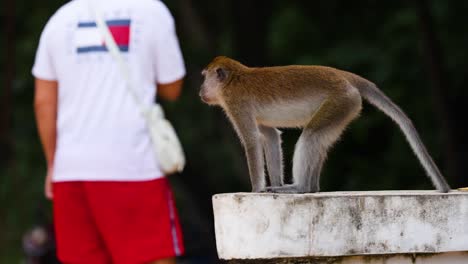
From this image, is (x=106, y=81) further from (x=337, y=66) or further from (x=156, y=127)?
(x=337, y=66)

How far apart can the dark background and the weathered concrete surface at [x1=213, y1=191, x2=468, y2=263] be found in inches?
198

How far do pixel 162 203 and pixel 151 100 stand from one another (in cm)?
48

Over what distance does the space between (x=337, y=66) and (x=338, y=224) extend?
6081mm

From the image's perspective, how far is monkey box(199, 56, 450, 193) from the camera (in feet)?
14.5

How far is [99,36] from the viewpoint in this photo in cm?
493

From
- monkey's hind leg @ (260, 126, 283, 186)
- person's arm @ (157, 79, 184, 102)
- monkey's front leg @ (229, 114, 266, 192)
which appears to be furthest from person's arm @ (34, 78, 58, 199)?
monkey's hind leg @ (260, 126, 283, 186)

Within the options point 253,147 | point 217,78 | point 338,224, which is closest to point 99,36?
point 217,78

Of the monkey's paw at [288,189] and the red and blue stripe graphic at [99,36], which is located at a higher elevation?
the red and blue stripe graphic at [99,36]

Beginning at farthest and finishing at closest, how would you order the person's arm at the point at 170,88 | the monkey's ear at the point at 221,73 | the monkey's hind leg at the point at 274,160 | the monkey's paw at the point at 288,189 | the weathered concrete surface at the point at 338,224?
the person's arm at the point at 170,88
the monkey's ear at the point at 221,73
the monkey's hind leg at the point at 274,160
the monkey's paw at the point at 288,189
the weathered concrete surface at the point at 338,224

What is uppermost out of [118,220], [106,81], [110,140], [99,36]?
[99,36]

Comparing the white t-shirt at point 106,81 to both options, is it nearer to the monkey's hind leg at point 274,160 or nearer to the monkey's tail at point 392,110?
the monkey's hind leg at point 274,160

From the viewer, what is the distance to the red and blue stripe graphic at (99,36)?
4922 mm

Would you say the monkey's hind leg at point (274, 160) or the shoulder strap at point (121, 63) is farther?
the shoulder strap at point (121, 63)

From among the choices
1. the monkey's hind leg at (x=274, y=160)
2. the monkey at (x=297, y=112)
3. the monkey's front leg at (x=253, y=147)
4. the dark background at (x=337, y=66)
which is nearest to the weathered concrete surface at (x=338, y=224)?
the monkey at (x=297, y=112)
